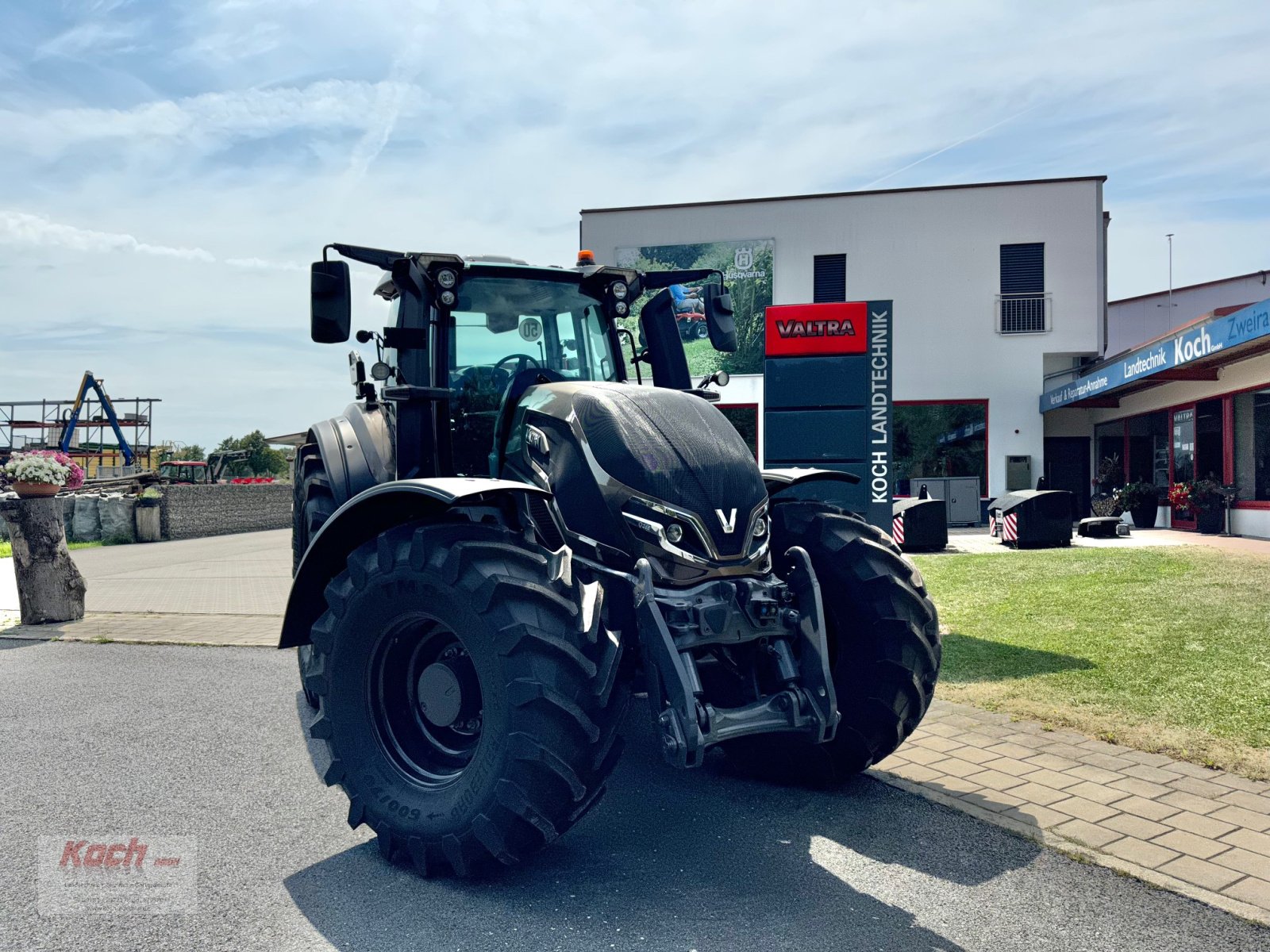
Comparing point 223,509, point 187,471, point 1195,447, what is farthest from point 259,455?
point 1195,447

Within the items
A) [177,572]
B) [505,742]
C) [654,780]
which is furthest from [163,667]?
[177,572]

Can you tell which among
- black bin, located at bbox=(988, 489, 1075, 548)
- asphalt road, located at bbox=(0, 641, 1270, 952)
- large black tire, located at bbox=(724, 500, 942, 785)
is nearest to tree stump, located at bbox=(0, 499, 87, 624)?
asphalt road, located at bbox=(0, 641, 1270, 952)

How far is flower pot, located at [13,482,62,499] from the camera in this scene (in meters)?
9.91

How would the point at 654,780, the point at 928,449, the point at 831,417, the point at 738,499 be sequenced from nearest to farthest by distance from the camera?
1. the point at 738,499
2. the point at 654,780
3. the point at 831,417
4. the point at 928,449

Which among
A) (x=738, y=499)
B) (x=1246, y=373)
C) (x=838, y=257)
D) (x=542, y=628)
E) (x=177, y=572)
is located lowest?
(x=177, y=572)

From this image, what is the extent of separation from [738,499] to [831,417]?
574 cm

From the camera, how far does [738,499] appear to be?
3.87 m

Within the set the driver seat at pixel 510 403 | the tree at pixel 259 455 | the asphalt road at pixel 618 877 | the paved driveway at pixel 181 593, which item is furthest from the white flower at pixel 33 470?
the tree at pixel 259 455

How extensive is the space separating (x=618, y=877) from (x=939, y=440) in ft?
86.6

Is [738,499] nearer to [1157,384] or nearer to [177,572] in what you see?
[177,572]

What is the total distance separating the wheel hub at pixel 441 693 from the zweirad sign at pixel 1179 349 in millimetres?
16115

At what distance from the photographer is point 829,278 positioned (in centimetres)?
2942

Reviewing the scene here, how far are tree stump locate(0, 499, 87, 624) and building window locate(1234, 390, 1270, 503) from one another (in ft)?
62.7

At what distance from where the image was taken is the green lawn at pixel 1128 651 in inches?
217
